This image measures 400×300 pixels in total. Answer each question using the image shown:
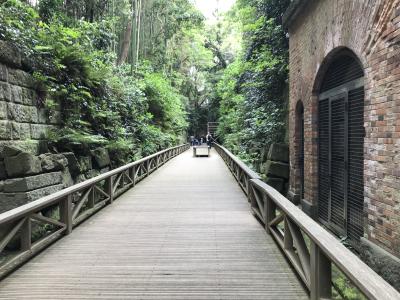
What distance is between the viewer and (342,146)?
19.6 ft

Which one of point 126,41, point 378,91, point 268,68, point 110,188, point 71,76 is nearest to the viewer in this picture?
Result: point 378,91

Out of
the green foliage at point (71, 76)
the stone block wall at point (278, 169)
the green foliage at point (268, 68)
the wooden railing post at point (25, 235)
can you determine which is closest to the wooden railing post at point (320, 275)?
the wooden railing post at point (25, 235)

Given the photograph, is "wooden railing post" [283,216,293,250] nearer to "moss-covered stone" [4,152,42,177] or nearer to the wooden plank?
the wooden plank

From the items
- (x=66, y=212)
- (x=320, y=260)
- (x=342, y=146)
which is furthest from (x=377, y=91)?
(x=66, y=212)

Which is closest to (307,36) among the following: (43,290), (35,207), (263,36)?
(263,36)

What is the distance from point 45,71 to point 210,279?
18.2 ft

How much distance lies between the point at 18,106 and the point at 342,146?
17.4ft

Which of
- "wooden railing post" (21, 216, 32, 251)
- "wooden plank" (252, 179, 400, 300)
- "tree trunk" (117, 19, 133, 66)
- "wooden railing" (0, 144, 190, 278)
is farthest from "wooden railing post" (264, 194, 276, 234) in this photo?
"tree trunk" (117, 19, 133, 66)

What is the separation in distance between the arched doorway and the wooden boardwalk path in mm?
1438

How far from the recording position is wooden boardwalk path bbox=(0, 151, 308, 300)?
3.27 meters

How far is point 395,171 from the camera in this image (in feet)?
12.8

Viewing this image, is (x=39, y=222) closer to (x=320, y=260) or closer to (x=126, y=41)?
(x=320, y=260)

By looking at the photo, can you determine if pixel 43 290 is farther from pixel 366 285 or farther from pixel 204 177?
pixel 204 177

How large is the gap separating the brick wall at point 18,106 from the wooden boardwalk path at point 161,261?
174 centimetres
